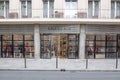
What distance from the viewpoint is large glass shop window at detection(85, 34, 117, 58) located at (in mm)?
28734

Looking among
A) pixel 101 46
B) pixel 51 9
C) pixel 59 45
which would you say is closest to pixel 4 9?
pixel 51 9

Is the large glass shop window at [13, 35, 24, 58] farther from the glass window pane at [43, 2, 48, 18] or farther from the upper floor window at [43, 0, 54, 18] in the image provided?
the upper floor window at [43, 0, 54, 18]

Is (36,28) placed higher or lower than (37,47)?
higher

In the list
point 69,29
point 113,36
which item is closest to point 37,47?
point 69,29

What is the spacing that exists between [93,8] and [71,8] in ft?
7.94

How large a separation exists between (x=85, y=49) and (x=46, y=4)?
6437mm

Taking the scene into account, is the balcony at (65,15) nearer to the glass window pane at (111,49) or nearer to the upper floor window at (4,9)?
the upper floor window at (4,9)

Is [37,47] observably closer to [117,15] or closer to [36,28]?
[36,28]

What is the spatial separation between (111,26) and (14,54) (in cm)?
1091

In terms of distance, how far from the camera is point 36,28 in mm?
28000

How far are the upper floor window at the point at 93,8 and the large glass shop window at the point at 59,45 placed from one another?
2.85 metres

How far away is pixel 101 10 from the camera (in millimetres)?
28641

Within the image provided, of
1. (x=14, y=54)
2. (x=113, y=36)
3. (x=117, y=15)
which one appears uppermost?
(x=117, y=15)

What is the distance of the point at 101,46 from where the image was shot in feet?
94.7
